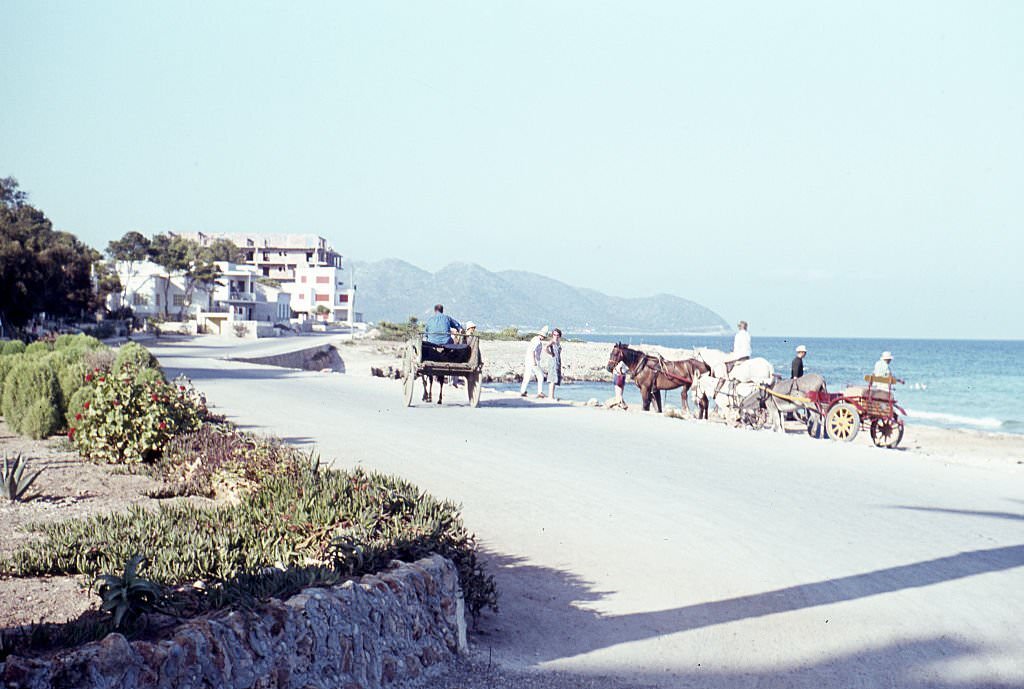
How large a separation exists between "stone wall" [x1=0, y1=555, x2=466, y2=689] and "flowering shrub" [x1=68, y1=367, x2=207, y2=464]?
6320 millimetres

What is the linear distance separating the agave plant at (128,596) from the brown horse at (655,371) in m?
19.4

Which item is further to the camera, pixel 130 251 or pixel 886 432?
pixel 130 251

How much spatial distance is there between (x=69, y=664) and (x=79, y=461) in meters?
8.01

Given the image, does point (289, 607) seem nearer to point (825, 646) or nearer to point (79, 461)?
point (825, 646)

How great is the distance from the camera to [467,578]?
5.90m

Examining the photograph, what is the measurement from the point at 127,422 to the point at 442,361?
9466 millimetres

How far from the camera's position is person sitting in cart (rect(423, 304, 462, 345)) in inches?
785

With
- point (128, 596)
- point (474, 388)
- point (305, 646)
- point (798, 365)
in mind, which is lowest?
point (305, 646)

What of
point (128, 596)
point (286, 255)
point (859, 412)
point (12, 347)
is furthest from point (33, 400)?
point (286, 255)

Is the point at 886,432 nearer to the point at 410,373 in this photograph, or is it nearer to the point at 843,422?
the point at 843,422

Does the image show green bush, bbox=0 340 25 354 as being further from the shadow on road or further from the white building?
the white building

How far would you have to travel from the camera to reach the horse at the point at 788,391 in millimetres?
19984

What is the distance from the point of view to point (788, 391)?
20.5 metres

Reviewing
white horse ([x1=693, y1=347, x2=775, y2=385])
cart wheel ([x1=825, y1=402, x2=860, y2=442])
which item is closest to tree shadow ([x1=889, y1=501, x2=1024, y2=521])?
cart wheel ([x1=825, y1=402, x2=860, y2=442])
